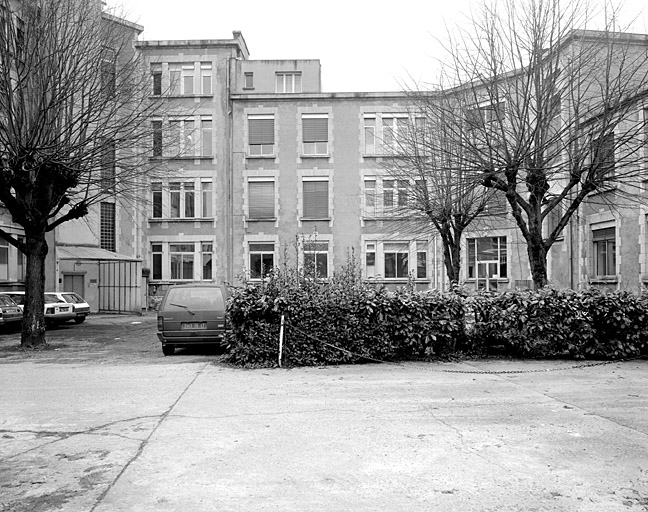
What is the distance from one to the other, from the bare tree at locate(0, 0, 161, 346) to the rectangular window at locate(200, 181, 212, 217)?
1801 centimetres

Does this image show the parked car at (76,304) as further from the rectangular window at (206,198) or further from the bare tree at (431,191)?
the bare tree at (431,191)

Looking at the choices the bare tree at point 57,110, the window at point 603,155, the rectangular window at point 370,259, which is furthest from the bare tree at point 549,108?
the rectangular window at point 370,259

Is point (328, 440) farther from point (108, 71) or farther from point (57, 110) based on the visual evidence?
point (108, 71)

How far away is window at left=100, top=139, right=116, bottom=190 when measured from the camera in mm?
14945

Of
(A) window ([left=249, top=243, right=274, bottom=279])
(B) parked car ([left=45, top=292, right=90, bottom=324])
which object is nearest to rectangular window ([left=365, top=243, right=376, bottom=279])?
(A) window ([left=249, top=243, right=274, bottom=279])

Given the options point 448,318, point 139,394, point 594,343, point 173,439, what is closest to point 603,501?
point 173,439

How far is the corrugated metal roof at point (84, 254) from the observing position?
29.7 m

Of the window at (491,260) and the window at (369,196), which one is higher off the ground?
the window at (369,196)

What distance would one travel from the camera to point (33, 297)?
50.3 ft

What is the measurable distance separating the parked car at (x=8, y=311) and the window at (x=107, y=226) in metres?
12.5

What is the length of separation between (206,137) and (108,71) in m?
19.1

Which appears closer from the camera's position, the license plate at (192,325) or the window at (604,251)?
the license plate at (192,325)

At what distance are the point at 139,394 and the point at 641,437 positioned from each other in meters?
6.38

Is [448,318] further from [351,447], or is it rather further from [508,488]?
[508,488]
